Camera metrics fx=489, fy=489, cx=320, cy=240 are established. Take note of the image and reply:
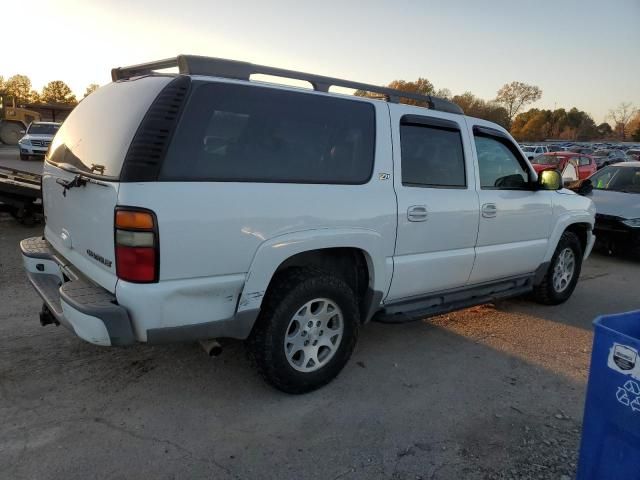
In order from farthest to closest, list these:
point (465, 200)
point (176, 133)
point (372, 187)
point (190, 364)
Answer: point (465, 200) < point (190, 364) < point (372, 187) < point (176, 133)

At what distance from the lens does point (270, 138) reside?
3014 millimetres

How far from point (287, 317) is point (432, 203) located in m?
1.50

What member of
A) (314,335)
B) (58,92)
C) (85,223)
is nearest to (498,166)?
(314,335)

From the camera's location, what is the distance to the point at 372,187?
3424mm

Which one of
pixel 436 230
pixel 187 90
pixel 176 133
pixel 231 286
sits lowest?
pixel 231 286

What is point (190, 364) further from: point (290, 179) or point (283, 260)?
point (290, 179)

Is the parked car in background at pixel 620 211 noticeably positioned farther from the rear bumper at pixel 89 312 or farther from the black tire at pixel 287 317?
the rear bumper at pixel 89 312

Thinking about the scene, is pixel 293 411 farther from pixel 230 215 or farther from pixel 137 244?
pixel 137 244

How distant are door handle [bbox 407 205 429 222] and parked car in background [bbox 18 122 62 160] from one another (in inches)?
817

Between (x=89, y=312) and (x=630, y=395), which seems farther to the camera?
(x=89, y=312)

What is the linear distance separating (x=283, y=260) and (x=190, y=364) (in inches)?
51.4

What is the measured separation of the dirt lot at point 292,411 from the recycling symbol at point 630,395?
35.1 inches

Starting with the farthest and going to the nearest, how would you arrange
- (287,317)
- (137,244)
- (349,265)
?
1. (349,265)
2. (287,317)
3. (137,244)

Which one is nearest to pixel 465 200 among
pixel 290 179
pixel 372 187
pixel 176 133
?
pixel 372 187
